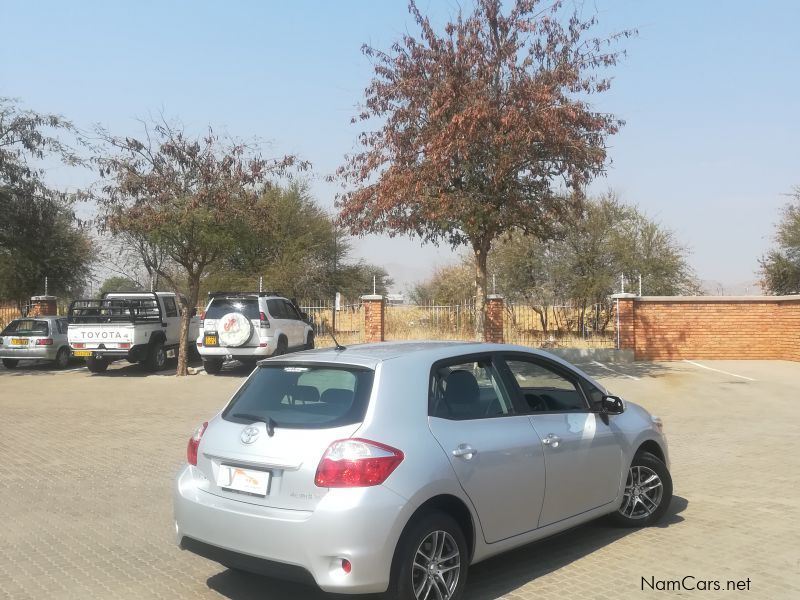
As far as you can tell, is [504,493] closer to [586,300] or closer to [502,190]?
[502,190]

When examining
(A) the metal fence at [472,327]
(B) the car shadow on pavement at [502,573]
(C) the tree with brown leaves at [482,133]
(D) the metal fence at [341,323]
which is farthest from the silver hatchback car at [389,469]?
(D) the metal fence at [341,323]

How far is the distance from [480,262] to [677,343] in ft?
28.0

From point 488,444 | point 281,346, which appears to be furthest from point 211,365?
point 488,444

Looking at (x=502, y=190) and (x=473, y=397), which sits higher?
(x=502, y=190)

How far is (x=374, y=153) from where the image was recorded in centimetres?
1748

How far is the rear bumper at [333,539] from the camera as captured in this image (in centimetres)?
392

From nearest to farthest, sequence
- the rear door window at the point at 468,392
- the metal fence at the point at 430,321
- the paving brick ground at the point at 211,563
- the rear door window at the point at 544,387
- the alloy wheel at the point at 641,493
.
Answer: the rear door window at the point at 468,392 < the paving brick ground at the point at 211,563 < the rear door window at the point at 544,387 < the alloy wheel at the point at 641,493 < the metal fence at the point at 430,321

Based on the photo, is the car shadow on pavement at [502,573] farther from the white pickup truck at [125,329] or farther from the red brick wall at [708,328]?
the red brick wall at [708,328]

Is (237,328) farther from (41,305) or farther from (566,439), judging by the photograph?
(566,439)

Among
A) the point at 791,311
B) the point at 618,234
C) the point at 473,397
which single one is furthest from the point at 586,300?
the point at 473,397

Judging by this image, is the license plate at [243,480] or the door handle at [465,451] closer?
the license plate at [243,480]

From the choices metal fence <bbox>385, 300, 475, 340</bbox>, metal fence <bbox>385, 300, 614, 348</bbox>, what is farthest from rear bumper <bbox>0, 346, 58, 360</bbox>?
metal fence <bbox>385, 300, 475, 340</bbox>

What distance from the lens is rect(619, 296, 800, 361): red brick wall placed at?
23016 millimetres

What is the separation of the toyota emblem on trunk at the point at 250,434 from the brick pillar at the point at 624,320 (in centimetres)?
1958
